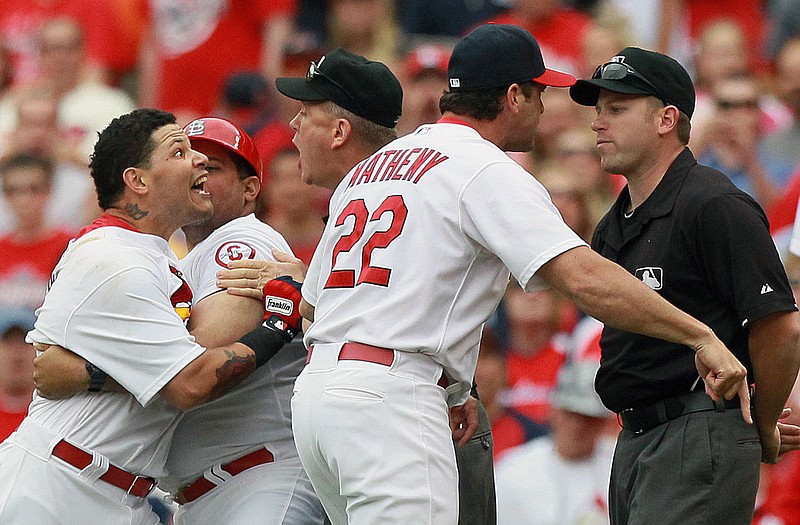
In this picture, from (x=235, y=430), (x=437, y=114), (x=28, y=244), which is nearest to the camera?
(x=235, y=430)

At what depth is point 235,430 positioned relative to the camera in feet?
17.3

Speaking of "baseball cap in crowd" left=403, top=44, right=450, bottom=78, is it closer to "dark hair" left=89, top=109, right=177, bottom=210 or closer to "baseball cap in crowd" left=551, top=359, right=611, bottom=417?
"baseball cap in crowd" left=551, top=359, right=611, bottom=417

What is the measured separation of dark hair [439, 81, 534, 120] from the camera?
476 centimetres

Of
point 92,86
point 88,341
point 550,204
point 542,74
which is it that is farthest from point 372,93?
point 92,86

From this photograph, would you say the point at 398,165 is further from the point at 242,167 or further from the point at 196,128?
the point at 196,128

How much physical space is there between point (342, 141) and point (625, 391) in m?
1.40

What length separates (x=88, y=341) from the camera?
4.83 m

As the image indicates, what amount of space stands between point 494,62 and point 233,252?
1.32m

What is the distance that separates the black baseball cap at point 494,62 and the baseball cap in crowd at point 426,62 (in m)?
4.27

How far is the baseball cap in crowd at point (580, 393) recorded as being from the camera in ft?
23.6

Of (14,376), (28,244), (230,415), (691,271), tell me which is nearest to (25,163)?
(28,244)

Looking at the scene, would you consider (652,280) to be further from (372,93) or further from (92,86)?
(92,86)

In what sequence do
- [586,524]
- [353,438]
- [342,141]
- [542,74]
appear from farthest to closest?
1. [586,524]
2. [342,141]
3. [542,74]
4. [353,438]

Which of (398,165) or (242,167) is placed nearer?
(398,165)
